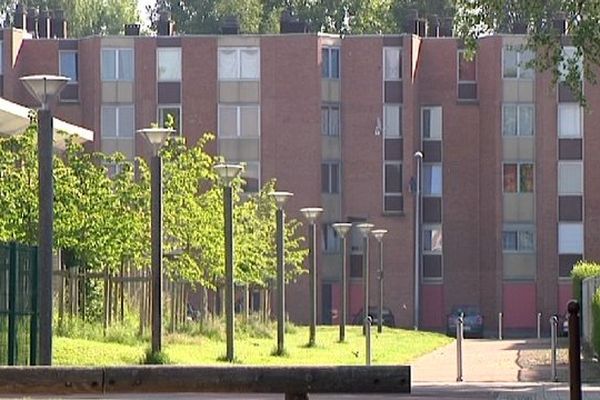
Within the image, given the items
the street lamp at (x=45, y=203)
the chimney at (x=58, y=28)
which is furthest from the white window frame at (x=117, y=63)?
the street lamp at (x=45, y=203)

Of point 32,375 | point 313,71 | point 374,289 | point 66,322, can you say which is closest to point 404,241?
point 374,289

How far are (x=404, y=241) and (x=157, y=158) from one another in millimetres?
52867

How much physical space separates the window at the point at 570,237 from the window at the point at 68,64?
70.7 ft

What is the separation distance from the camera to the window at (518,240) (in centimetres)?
8850

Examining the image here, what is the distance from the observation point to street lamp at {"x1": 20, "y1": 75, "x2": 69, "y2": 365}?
2536cm

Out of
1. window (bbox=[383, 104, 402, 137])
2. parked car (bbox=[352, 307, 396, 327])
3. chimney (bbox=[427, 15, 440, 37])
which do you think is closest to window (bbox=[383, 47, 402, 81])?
window (bbox=[383, 104, 402, 137])

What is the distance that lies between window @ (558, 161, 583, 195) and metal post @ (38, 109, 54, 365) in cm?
6350

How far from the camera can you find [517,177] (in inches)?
3477

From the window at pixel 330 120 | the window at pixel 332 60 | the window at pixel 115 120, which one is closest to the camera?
the window at pixel 330 120

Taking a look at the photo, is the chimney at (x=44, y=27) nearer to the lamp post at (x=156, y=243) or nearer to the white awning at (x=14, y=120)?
the white awning at (x=14, y=120)

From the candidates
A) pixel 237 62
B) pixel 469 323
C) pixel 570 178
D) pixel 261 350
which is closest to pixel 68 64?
pixel 237 62

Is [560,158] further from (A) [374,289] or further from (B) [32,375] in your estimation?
(B) [32,375]

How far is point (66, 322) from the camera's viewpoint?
41.0 meters

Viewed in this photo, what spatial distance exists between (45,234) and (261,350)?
837 inches
